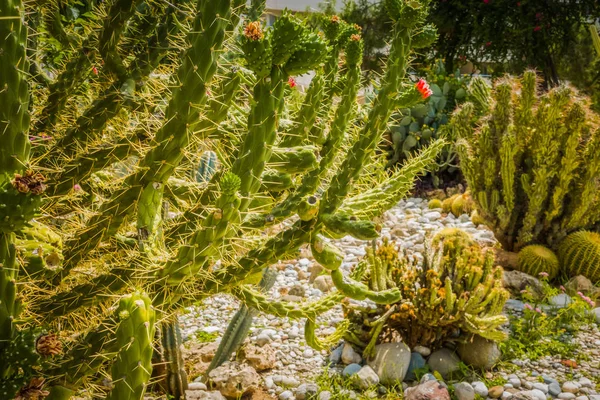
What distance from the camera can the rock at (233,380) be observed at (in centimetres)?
261

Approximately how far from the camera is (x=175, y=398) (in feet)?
8.46

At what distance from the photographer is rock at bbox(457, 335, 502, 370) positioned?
3.09 meters

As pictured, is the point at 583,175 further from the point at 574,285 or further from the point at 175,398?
the point at 175,398

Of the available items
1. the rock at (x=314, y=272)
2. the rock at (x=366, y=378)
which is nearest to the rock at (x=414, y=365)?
the rock at (x=366, y=378)

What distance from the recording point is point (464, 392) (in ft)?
9.16

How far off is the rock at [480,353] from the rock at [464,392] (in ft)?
0.95

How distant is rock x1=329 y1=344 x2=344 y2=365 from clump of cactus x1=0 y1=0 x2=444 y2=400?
1.19 m

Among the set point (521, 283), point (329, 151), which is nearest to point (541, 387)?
point (521, 283)

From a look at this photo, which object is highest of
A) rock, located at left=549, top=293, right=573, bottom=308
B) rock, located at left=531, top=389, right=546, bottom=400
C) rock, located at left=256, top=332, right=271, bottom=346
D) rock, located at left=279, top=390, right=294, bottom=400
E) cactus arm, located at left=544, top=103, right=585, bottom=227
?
cactus arm, located at left=544, top=103, right=585, bottom=227

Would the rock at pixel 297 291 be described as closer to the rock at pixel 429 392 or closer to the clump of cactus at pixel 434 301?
the clump of cactus at pixel 434 301

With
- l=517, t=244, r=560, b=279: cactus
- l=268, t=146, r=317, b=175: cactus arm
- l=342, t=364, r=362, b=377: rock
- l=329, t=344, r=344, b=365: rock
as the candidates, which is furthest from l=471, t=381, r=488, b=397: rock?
l=268, t=146, r=317, b=175: cactus arm

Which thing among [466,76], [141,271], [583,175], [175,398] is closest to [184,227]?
[141,271]

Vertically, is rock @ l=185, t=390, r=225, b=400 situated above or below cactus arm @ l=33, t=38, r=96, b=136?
below

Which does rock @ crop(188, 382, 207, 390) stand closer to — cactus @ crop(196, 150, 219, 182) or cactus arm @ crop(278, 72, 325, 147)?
cactus @ crop(196, 150, 219, 182)
